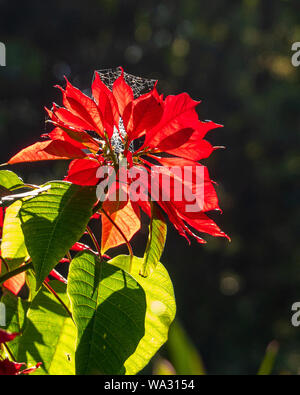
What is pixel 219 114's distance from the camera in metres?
7.71

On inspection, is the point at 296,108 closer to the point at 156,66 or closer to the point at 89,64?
the point at 156,66

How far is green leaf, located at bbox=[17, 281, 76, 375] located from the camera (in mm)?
471

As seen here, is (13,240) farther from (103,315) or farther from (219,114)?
(219,114)

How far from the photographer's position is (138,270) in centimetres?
48

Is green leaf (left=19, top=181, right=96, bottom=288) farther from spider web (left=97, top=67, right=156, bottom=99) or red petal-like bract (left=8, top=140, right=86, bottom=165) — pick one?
spider web (left=97, top=67, right=156, bottom=99)

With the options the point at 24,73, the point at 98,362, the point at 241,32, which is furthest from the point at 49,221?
the point at 241,32

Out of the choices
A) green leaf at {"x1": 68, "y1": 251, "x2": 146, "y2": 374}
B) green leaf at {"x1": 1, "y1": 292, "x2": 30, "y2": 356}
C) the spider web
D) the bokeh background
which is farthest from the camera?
the bokeh background

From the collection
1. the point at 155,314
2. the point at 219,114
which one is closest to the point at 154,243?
the point at 155,314

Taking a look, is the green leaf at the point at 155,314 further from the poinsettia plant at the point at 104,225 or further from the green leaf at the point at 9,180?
the green leaf at the point at 9,180

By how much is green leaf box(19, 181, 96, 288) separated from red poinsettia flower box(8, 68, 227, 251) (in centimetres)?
3

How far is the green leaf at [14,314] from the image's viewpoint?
49 cm

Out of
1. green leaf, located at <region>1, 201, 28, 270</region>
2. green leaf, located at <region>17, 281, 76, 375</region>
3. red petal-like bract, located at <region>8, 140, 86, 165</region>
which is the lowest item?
green leaf, located at <region>17, 281, 76, 375</region>

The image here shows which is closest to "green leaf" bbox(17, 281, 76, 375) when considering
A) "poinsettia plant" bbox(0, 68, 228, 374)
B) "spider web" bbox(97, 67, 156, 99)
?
"poinsettia plant" bbox(0, 68, 228, 374)

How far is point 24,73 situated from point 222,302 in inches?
146
